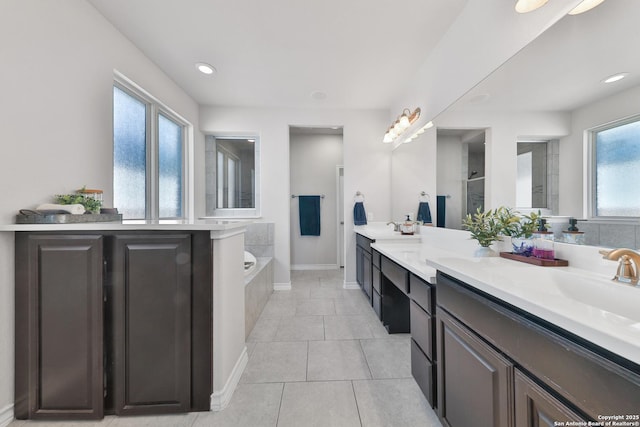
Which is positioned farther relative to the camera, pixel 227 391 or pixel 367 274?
pixel 367 274

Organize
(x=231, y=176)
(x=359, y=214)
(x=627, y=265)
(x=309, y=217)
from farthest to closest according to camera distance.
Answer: (x=309, y=217) < (x=231, y=176) < (x=359, y=214) < (x=627, y=265)

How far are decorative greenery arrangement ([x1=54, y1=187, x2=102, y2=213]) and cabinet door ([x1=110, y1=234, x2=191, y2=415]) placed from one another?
0.49m

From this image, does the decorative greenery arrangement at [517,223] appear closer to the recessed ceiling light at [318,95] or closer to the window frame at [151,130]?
the recessed ceiling light at [318,95]

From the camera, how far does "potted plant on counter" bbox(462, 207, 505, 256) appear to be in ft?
4.37

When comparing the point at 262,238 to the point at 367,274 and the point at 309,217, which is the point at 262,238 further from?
the point at 367,274

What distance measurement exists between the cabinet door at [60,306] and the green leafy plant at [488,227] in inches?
82.4

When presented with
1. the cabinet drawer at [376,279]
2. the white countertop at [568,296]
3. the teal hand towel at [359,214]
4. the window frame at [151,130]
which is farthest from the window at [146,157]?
the white countertop at [568,296]

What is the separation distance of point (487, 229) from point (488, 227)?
0.5 inches

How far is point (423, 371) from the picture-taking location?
128 centimetres

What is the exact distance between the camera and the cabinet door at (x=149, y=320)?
1200mm

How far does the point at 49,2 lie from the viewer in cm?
138

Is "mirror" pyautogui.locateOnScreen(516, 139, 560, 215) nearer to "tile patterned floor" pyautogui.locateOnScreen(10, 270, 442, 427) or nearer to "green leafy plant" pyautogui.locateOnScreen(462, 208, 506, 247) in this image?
"green leafy plant" pyautogui.locateOnScreen(462, 208, 506, 247)

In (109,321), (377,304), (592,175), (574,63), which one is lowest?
(377,304)

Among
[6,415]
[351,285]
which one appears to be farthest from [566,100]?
[6,415]
